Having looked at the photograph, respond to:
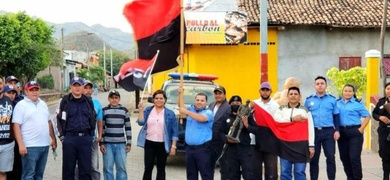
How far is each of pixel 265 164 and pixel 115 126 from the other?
7.84ft

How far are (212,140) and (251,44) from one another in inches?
667

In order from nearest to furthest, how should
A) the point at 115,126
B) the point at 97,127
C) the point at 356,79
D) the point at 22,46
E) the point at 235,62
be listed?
the point at 97,127
the point at 115,126
the point at 356,79
the point at 235,62
the point at 22,46

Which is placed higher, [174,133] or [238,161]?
[174,133]

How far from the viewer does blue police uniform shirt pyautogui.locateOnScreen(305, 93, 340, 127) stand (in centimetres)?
937

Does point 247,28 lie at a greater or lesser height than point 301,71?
greater

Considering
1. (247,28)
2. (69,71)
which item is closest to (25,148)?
(247,28)

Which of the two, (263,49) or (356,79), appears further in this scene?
(356,79)

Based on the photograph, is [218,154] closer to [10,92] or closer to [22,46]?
[10,92]

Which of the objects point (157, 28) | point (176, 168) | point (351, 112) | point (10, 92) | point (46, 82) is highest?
point (157, 28)

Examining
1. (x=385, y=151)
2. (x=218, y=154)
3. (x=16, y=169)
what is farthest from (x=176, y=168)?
(x=385, y=151)

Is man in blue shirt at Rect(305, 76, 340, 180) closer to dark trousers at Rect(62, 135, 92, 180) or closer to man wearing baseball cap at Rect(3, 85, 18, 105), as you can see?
dark trousers at Rect(62, 135, 92, 180)

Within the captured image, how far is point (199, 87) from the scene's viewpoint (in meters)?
14.2

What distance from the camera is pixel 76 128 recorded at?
845 centimetres

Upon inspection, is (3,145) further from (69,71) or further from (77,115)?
(69,71)
